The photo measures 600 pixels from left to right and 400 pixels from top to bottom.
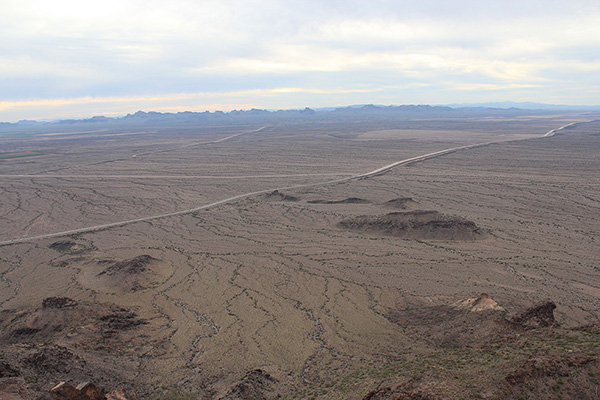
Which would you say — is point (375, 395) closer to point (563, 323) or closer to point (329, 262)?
point (563, 323)

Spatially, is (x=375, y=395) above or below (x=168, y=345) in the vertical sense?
above

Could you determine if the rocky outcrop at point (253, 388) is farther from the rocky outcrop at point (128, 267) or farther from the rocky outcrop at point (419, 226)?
the rocky outcrop at point (419, 226)

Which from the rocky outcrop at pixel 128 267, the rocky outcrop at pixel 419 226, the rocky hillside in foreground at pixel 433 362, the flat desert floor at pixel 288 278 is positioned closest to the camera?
the rocky hillside in foreground at pixel 433 362

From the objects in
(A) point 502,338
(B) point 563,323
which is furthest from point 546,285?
(A) point 502,338

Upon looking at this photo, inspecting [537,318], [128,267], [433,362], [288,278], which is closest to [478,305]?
[537,318]

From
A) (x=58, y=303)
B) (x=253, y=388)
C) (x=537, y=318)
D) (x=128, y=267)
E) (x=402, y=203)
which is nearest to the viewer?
(x=253, y=388)

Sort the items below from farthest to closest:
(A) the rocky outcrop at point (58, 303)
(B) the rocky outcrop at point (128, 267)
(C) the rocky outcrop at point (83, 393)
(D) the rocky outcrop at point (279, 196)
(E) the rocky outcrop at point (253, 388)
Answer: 1. (D) the rocky outcrop at point (279, 196)
2. (B) the rocky outcrop at point (128, 267)
3. (A) the rocky outcrop at point (58, 303)
4. (E) the rocky outcrop at point (253, 388)
5. (C) the rocky outcrop at point (83, 393)

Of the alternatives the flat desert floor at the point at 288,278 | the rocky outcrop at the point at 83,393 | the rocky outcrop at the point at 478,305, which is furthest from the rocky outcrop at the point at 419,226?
the rocky outcrop at the point at 83,393

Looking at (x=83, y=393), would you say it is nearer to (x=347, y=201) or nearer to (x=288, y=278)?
(x=288, y=278)
